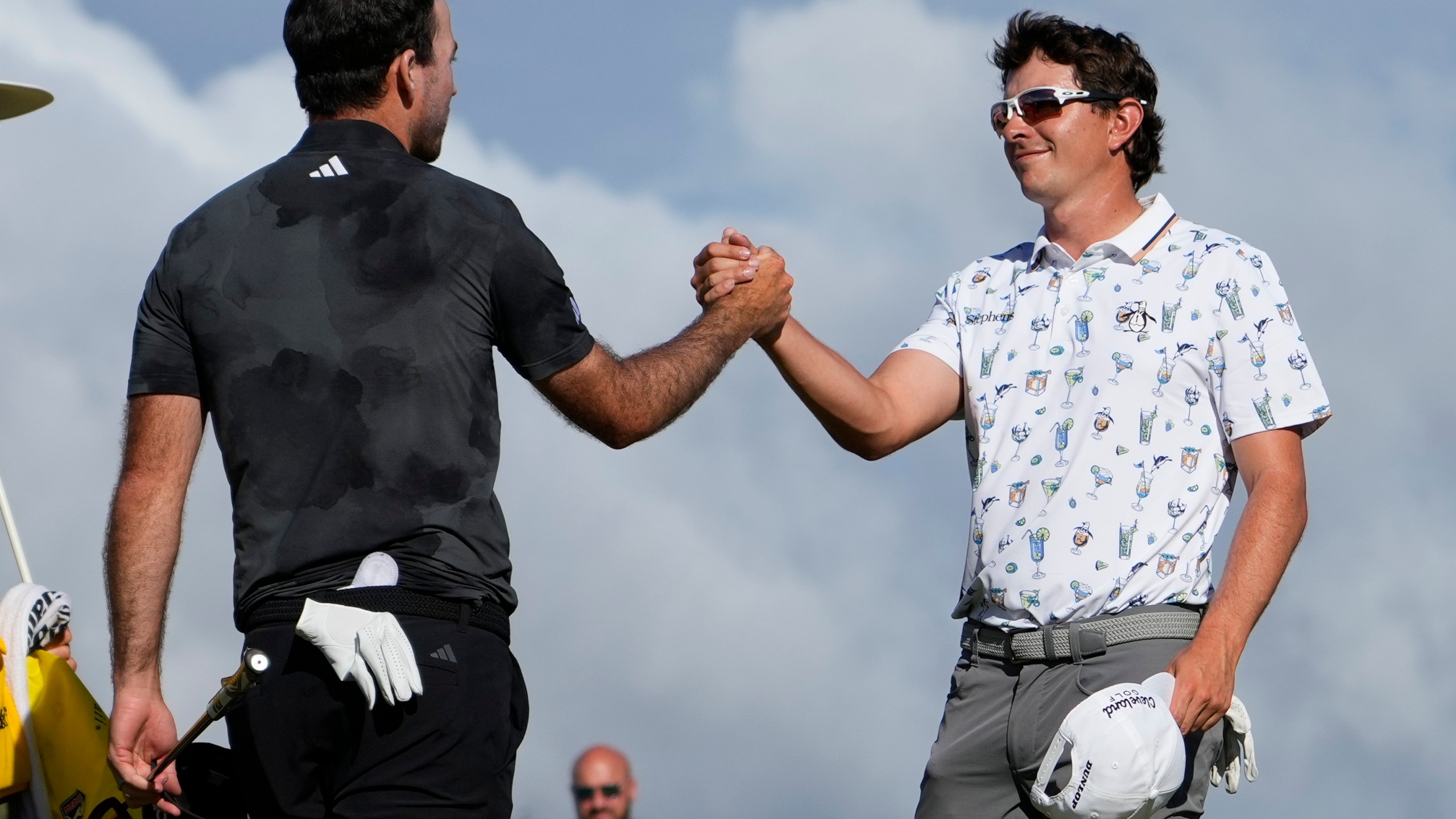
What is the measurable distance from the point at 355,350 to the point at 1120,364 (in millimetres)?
1801

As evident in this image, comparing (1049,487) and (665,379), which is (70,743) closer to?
(665,379)

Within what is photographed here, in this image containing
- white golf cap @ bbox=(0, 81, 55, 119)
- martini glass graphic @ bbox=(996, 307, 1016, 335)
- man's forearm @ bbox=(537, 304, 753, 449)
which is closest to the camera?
man's forearm @ bbox=(537, 304, 753, 449)

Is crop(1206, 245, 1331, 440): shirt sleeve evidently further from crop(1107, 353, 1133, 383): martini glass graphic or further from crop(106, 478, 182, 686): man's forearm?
crop(106, 478, 182, 686): man's forearm

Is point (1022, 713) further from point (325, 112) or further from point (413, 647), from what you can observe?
point (325, 112)

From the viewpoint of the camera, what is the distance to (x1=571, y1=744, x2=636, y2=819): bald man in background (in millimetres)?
5852

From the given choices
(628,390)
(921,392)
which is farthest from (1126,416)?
(628,390)

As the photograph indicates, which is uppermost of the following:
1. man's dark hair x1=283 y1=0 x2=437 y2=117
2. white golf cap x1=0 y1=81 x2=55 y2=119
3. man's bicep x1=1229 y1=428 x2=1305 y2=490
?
white golf cap x1=0 y1=81 x2=55 y2=119

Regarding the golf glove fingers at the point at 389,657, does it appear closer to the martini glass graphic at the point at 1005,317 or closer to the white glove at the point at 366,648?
the white glove at the point at 366,648

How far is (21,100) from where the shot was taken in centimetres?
571

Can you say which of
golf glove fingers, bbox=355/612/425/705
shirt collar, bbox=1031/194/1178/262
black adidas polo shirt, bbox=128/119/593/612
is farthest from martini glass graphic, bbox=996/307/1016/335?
golf glove fingers, bbox=355/612/425/705

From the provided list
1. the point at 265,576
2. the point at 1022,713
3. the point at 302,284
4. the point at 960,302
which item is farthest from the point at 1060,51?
the point at 265,576

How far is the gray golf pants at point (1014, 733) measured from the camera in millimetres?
3754

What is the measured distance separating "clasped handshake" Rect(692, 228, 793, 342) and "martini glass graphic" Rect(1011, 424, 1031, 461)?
703mm

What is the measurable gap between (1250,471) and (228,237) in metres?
2.24
